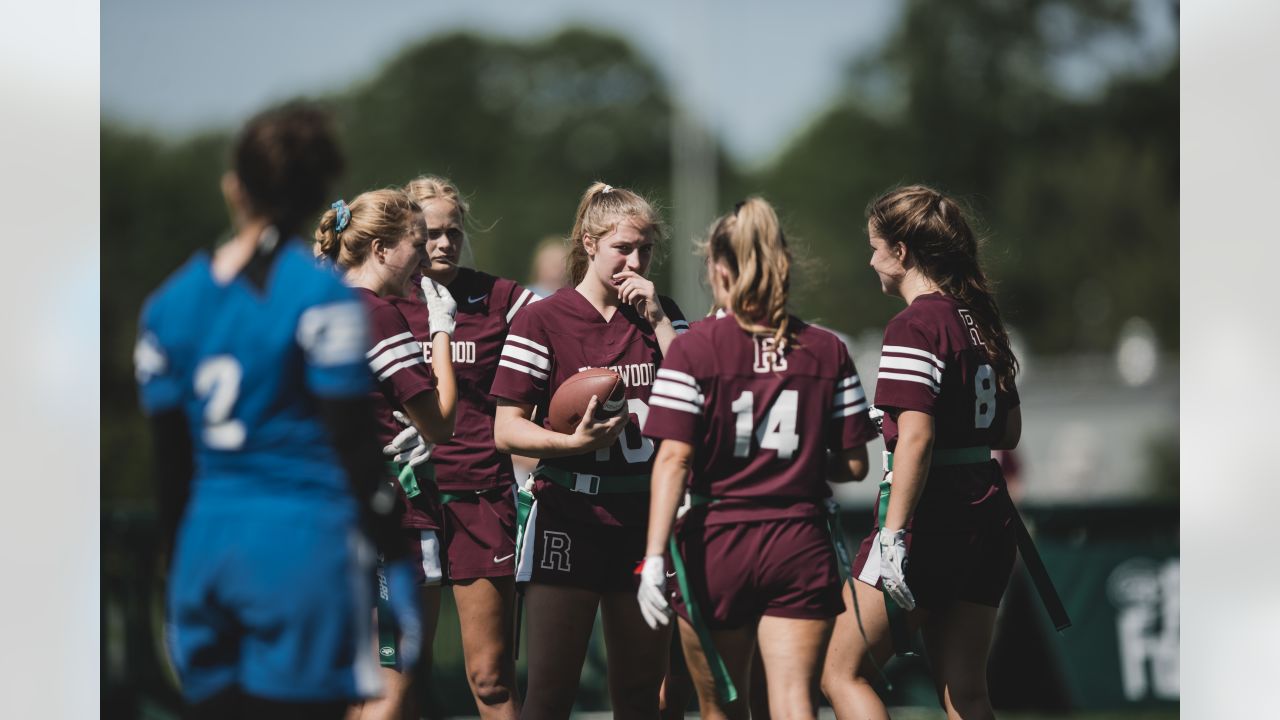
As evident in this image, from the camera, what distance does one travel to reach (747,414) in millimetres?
4652

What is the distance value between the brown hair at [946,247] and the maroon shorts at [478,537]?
1927mm

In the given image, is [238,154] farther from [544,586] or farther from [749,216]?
[544,586]

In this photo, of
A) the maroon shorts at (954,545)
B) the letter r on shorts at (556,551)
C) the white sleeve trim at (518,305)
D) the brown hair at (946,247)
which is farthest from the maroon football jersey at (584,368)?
the brown hair at (946,247)

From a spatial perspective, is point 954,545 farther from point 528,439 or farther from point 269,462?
point 269,462

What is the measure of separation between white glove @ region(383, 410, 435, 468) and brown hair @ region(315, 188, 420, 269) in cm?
65

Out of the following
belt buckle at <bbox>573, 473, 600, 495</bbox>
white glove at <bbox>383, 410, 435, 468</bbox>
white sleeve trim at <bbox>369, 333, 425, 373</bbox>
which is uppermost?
white sleeve trim at <bbox>369, 333, 425, 373</bbox>

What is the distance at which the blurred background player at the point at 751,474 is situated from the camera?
465 cm

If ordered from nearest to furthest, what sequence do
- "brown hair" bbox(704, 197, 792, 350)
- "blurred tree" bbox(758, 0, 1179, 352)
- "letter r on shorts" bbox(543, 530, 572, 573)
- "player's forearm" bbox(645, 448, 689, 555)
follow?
"player's forearm" bbox(645, 448, 689, 555)
"brown hair" bbox(704, 197, 792, 350)
"letter r on shorts" bbox(543, 530, 572, 573)
"blurred tree" bbox(758, 0, 1179, 352)

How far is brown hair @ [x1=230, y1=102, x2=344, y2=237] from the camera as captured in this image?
3.83 m

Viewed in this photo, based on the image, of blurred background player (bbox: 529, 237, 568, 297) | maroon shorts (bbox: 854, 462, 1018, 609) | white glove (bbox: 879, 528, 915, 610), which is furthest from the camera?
blurred background player (bbox: 529, 237, 568, 297)

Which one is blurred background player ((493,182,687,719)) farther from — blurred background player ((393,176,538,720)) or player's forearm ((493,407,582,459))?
blurred background player ((393,176,538,720))

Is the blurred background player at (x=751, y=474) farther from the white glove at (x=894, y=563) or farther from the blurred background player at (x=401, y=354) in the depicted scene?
the blurred background player at (x=401, y=354)

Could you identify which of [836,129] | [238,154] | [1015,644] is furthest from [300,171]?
[836,129]

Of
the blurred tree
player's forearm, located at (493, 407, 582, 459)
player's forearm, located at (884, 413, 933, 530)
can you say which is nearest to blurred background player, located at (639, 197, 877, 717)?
player's forearm, located at (884, 413, 933, 530)
